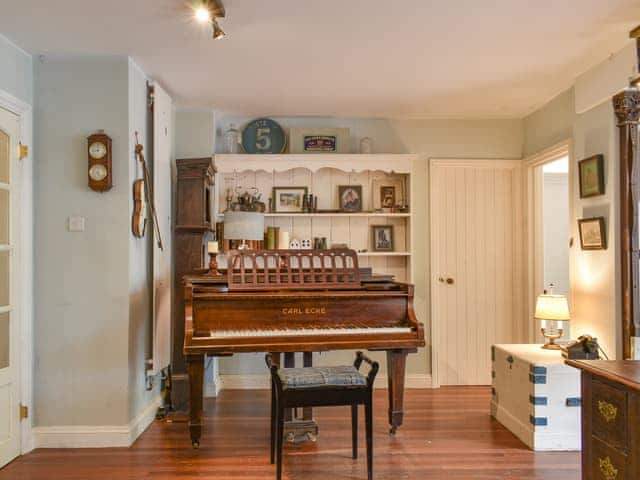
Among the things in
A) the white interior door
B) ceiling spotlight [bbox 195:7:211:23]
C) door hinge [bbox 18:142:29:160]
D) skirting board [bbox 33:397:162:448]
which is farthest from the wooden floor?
ceiling spotlight [bbox 195:7:211:23]

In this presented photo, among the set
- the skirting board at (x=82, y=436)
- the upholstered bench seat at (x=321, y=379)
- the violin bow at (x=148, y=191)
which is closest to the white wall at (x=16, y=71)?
the violin bow at (x=148, y=191)

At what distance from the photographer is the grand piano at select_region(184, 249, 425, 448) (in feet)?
9.88

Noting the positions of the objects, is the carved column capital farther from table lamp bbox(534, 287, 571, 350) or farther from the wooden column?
table lamp bbox(534, 287, 571, 350)

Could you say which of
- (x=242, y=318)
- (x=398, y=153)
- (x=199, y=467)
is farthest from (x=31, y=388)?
(x=398, y=153)

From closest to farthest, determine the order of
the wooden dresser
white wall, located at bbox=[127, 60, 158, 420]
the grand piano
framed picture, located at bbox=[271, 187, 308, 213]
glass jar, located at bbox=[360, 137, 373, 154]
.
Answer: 1. the wooden dresser
2. the grand piano
3. white wall, located at bbox=[127, 60, 158, 420]
4. glass jar, located at bbox=[360, 137, 373, 154]
5. framed picture, located at bbox=[271, 187, 308, 213]

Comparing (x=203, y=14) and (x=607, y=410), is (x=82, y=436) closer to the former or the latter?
(x=203, y=14)

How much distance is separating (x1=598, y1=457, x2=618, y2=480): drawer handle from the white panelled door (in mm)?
2912

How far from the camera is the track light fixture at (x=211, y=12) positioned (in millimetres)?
2552

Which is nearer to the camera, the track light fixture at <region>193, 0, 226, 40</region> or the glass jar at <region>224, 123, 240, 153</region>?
the track light fixture at <region>193, 0, 226, 40</region>

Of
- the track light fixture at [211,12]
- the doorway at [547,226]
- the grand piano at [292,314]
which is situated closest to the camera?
the track light fixture at [211,12]

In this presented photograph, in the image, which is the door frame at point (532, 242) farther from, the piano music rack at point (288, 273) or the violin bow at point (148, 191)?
the violin bow at point (148, 191)

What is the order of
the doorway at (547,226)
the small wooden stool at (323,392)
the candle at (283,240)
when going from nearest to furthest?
the small wooden stool at (323,392), the doorway at (547,226), the candle at (283,240)

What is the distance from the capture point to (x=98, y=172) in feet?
10.9

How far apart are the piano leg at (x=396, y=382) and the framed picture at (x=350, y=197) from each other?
72.3 inches
